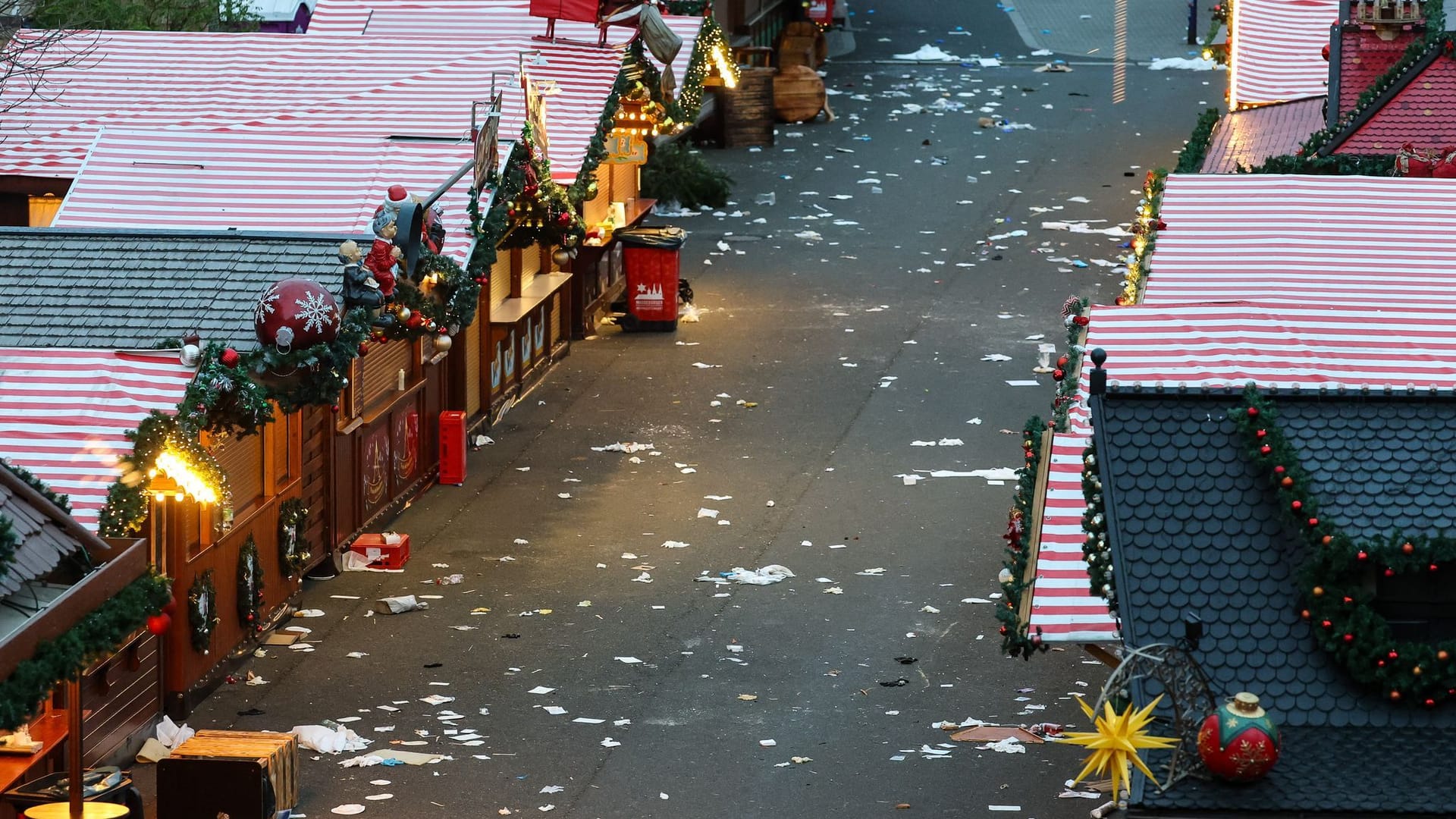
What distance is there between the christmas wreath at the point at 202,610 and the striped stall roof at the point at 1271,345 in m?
5.72

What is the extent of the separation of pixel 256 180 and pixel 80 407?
16.1ft

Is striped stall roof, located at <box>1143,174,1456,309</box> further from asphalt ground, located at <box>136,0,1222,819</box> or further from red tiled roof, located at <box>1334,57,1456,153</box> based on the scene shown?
asphalt ground, located at <box>136,0,1222,819</box>

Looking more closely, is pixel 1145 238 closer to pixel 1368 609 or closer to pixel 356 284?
pixel 356 284

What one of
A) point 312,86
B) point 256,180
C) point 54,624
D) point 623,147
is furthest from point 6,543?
point 623,147

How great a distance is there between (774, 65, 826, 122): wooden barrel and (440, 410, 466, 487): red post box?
19586mm

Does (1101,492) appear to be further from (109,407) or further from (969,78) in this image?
(969,78)

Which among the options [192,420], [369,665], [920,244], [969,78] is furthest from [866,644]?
[969,78]

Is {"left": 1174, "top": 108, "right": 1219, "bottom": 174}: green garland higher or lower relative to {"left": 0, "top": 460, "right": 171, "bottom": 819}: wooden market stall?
higher

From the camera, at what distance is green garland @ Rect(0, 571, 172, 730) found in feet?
29.2

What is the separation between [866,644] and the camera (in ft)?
48.8

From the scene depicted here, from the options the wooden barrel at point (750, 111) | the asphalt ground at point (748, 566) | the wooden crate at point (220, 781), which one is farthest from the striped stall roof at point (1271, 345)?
the wooden barrel at point (750, 111)

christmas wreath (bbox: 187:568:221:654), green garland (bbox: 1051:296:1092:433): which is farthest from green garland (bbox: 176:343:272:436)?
green garland (bbox: 1051:296:1092:433)

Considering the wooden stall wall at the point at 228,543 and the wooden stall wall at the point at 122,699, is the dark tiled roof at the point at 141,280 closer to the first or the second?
the wooden stall wall at the point at 228,543

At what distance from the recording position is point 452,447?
1852 centimetres
